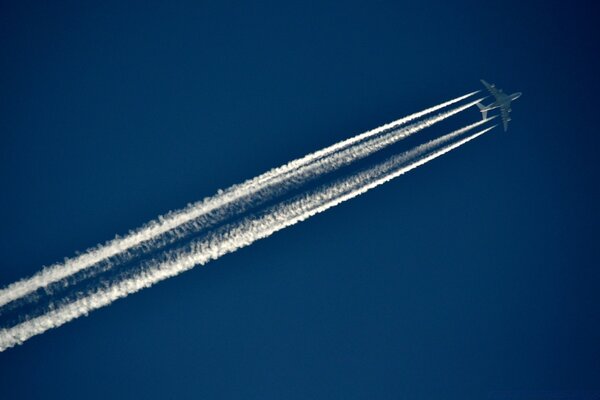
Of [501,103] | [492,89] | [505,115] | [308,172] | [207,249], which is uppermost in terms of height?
[492,89]

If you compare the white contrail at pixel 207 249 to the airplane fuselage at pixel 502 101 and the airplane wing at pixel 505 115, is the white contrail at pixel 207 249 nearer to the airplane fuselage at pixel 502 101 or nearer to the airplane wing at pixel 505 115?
the airplane fuselage at pixel 502 101

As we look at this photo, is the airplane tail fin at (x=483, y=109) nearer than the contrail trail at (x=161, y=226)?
No

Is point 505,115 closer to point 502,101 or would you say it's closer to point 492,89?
point 502,101

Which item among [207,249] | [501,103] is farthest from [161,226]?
[501,103]

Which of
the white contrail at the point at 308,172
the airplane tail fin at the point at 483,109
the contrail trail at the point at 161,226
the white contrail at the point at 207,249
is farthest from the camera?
the airplane tail fin at the point at 483,109

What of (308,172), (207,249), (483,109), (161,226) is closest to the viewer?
(207,249)

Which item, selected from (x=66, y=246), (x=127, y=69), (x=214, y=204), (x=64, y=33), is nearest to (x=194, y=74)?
(x=127, y=69)

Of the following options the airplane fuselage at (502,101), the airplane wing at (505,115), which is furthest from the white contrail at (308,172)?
the airplane wing at (505,115)
